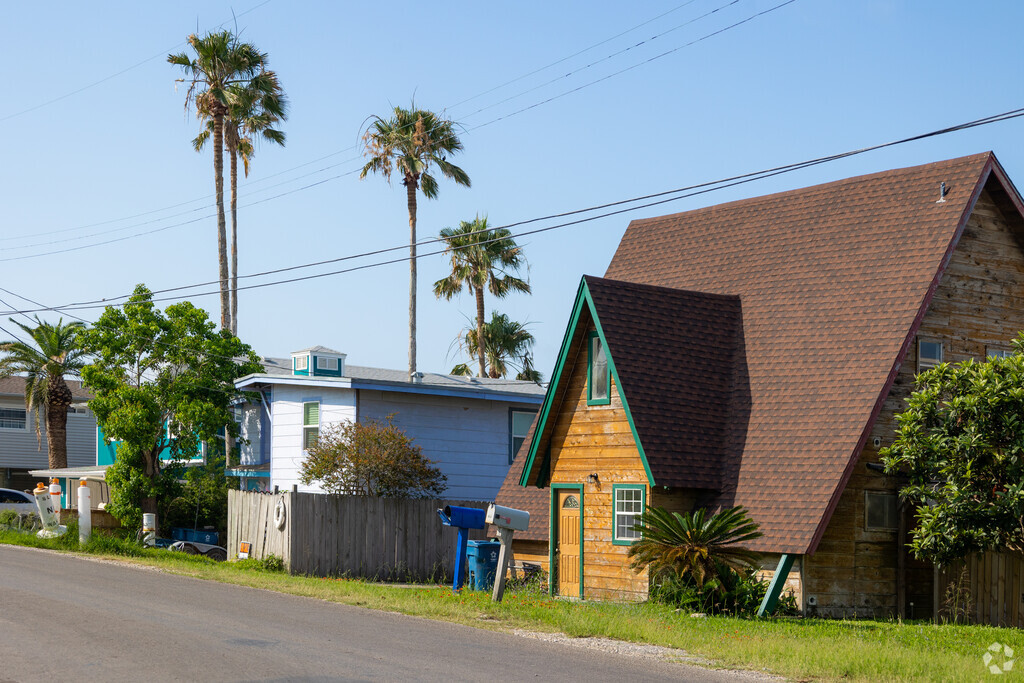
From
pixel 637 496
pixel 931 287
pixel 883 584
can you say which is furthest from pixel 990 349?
pixel 637 496

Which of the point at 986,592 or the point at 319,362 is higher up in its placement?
the point at 319,362

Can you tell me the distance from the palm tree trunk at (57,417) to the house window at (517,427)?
25798mm

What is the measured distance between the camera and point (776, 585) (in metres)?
19.0

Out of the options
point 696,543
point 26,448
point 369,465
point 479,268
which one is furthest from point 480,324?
point 696,543

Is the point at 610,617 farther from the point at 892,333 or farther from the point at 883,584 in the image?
the point at 892,333

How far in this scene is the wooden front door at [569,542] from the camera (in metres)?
22.3

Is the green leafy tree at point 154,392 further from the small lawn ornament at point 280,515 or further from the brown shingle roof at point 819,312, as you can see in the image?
the brown shingle roof at point 819,312

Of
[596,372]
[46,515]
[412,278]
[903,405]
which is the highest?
[412,278]

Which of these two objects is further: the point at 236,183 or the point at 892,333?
the point at 236,183

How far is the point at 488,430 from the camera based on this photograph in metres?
33.6

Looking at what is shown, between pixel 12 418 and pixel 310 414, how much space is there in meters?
33.3

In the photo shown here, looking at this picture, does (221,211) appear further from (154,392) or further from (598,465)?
(598,465)

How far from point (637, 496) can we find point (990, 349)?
311 inches

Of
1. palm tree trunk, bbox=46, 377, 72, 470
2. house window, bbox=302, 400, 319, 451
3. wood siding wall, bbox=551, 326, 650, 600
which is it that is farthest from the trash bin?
palm tree trunk, bbox=46, 377, 72, 470
